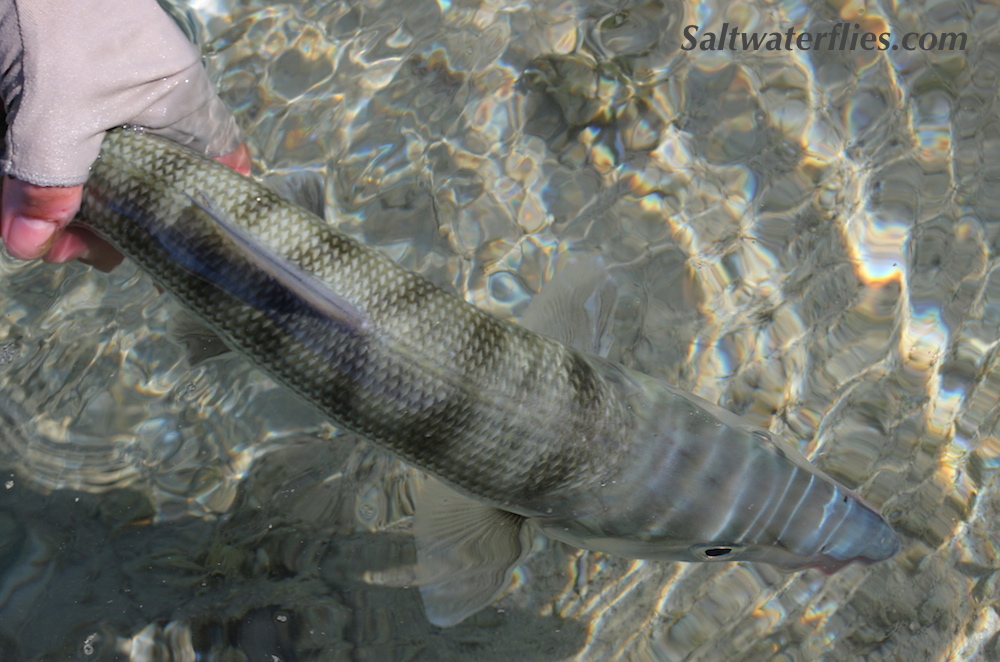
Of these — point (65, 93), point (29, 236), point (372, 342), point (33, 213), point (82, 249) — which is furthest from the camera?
point (82, 249)

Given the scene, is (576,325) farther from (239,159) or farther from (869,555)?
(239,159)

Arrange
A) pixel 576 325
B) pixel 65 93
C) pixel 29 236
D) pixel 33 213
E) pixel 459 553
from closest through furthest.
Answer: pixel 65 93, pixel 33 213, pixel 29 236, pixel 459 553, pixel 576 325

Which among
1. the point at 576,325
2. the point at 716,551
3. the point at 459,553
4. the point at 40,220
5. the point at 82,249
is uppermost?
the point at 40,220

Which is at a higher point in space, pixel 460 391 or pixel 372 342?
pixel 372 342

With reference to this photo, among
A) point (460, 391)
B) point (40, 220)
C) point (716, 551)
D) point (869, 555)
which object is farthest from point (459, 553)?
point (40, 220)

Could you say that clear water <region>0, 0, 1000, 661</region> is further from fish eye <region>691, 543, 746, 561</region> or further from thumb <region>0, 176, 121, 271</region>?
thumb <region>0, 176, 121, 271</region>

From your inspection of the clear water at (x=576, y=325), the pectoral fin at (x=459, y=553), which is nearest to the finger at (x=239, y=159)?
the clear water at (x=576, y=325)

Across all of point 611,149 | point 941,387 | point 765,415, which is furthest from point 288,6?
point 941,387
